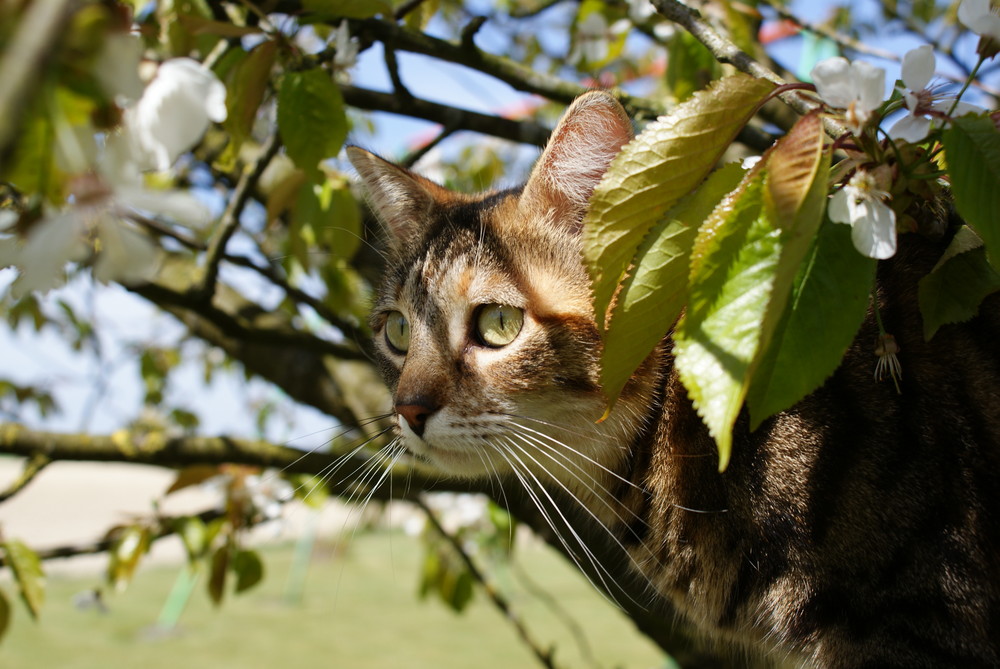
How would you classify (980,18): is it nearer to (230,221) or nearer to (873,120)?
(873,120)

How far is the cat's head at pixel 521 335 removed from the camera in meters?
1.40

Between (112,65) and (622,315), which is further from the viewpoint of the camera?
(622,315)

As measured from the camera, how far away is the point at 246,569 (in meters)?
2.02

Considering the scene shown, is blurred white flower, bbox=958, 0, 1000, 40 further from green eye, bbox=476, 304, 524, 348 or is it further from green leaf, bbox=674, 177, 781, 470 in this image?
green eye, bbox=476, 304, 524, 348

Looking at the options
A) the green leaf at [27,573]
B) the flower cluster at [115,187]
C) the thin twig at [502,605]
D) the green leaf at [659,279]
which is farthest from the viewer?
the thin twig at [502,605]

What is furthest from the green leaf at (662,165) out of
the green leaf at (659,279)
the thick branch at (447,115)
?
the thick branch at (447,115)

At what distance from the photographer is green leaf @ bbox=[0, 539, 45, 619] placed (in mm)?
1642

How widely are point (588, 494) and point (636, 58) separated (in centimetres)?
259

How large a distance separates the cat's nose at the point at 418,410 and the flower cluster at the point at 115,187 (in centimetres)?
82

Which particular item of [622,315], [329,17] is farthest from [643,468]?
[329,17]

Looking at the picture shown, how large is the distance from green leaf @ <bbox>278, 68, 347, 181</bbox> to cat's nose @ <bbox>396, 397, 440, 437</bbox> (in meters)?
0.43

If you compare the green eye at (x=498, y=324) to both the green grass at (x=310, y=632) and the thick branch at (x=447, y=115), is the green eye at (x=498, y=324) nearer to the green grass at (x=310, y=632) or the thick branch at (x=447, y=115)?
the thick branch at (x=447, y=115)

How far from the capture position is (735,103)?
0.74 m

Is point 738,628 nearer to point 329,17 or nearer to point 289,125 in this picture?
point 289,125
